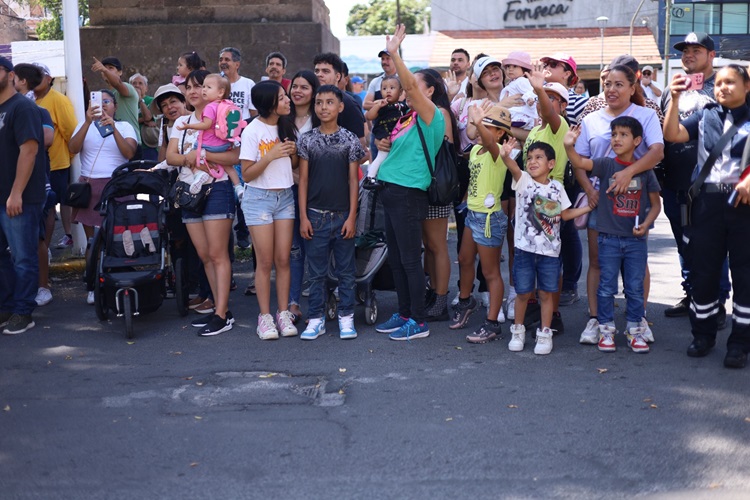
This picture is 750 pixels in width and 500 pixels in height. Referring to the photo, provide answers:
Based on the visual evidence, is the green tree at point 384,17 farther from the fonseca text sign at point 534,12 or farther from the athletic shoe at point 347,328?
the athletic shoe at point 347,328

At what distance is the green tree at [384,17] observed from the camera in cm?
8162

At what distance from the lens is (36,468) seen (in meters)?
4.52

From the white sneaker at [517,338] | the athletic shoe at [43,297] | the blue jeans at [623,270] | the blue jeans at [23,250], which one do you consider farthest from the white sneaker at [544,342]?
the athletic shoe at [43,297]

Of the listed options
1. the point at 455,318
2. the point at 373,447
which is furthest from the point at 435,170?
the point at 373,447

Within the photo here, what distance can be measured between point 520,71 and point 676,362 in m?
2.67

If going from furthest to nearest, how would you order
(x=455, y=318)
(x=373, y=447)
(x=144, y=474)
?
(x=455, y=318)
(x=373, y=447)
(x=144, y=474)

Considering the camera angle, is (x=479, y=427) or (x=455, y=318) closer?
(x=479, y=427)

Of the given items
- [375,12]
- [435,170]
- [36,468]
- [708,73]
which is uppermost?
[375,12]

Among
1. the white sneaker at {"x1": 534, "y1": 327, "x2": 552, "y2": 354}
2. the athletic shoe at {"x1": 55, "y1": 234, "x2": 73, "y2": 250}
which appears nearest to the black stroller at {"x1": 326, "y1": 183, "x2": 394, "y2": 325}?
the white sneaker at {"x1": 534, "y1": 327, "x2": 552, "y2": 354}

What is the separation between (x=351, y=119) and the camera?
7.20 meters

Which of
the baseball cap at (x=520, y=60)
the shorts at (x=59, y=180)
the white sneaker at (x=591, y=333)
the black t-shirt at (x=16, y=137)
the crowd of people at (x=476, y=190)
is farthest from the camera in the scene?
the shorts at (x=59, y=180)

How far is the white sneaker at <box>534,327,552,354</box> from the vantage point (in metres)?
6.35

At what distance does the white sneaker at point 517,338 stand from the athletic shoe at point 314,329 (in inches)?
55.9

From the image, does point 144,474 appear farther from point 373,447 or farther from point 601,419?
point 601,419
